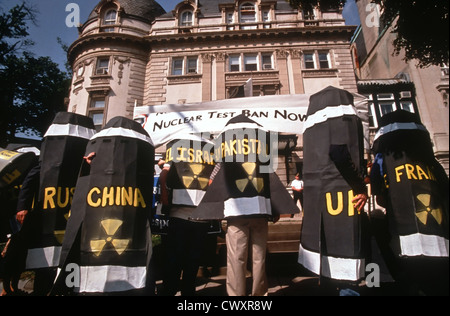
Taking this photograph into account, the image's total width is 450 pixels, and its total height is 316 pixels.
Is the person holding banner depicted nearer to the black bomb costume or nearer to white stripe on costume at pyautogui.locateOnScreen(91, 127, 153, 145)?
the black bomb costume

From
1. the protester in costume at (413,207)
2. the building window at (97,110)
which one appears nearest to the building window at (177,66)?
the building window at (97,110)

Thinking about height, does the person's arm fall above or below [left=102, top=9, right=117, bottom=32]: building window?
below

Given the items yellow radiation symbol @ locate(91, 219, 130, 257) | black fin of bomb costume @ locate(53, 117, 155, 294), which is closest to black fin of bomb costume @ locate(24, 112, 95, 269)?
black fin of bomb costume @ locate(53, 117, 155, 294)

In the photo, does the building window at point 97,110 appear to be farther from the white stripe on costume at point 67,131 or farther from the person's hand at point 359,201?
the person's hand at point 359,201

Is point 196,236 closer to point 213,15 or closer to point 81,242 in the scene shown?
point 81,242

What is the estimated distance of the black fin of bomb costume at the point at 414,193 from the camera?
2363 mm

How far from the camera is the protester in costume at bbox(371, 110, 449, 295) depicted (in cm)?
228

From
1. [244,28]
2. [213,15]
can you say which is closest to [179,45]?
[213,15]

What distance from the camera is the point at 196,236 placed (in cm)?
334

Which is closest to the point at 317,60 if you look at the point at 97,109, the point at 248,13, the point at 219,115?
the point at 248,13

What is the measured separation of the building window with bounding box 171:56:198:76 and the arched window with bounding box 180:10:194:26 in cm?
315

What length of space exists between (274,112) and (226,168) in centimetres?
241

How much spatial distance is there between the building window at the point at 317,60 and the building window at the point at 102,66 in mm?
14123
